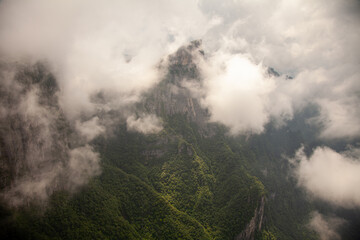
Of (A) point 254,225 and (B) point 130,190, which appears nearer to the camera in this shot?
(A) point 254,225

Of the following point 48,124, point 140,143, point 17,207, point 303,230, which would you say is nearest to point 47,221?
point 17,207

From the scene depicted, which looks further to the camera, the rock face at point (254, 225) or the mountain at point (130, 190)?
the rock face at point (254, 225)

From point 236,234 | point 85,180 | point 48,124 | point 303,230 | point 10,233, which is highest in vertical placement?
point 303,230

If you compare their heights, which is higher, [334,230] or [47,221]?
[334,230]

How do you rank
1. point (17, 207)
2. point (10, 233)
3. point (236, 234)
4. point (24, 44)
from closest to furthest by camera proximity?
point (10, 233)
point (17, 207)
point (24, 44)
point (236, 234)

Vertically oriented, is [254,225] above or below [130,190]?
above

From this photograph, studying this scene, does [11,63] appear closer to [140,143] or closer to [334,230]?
[140,143]

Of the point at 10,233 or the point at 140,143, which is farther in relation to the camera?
the point at 140,143

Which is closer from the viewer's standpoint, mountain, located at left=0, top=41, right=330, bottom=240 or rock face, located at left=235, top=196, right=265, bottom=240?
mountain, located at left=0, top=41, right=330, bottom=240
